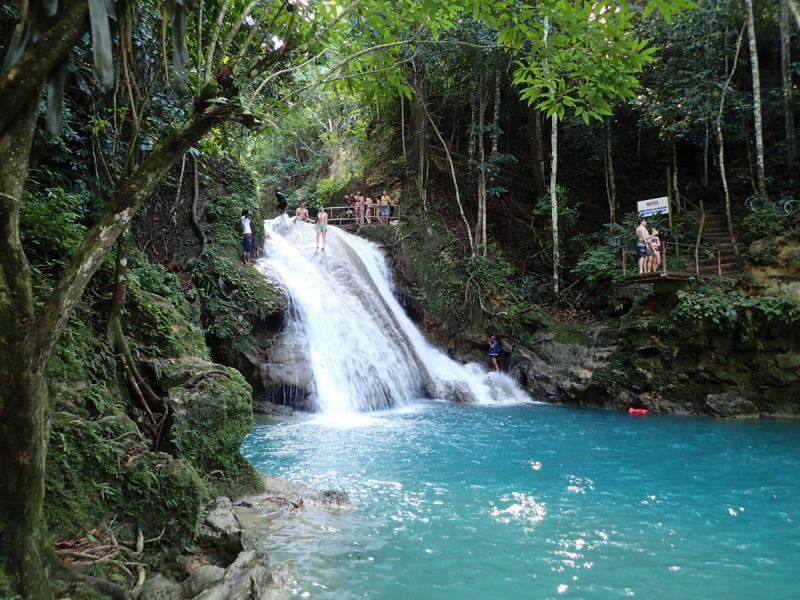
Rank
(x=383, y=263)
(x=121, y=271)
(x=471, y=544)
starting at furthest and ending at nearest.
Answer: (x=383, y=263)
(x=121, y=271)
(x=471, y=544)

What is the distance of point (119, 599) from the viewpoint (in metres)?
2.54

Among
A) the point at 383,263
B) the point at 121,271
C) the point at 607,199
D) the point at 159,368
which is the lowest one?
the point at 159,368

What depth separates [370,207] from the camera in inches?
732

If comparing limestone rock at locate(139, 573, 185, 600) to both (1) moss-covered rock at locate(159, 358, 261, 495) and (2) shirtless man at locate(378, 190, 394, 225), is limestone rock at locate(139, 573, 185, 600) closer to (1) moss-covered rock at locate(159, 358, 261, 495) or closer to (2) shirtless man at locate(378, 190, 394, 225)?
→ (1) moss-covered rock at locate(159, 358, 261, 495)

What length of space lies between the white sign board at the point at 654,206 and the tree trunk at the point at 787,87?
4.81 m

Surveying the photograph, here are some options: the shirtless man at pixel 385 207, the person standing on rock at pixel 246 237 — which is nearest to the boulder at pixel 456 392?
the person standing on rock at pixel 246 237

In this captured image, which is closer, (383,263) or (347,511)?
(347,511)

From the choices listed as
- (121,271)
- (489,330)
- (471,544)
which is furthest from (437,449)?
(489,330)

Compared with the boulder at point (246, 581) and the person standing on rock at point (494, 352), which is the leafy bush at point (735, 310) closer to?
the person standing on rock at point (494, 352)

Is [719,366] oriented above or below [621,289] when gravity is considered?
below

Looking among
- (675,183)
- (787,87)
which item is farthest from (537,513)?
(787,87)

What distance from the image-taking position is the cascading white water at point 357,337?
11.5m

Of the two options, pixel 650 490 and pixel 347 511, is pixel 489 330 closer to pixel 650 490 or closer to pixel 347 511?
pixel 650 490

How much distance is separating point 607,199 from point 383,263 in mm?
9205
